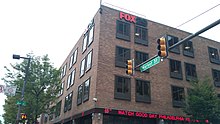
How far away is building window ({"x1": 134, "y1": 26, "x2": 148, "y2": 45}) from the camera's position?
27.1 m

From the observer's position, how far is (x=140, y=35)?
27.5m

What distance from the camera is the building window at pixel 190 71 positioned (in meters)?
29.1

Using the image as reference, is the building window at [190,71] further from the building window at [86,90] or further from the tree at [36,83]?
the tree at [36,83]

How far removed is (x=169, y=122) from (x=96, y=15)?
51.9ft

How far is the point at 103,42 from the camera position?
966 inches

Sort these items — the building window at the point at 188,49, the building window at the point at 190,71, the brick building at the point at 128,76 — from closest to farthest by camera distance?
the brick building at the point at 128,76 → the building window at the point at 190,71 → the building window at the point at 188,49

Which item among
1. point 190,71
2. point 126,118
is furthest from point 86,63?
point 190,71

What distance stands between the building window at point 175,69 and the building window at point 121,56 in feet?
21.5

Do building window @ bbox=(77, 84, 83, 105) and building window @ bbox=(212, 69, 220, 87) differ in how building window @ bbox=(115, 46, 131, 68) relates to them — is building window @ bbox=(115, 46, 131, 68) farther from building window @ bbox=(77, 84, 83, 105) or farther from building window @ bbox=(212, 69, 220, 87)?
building window @ bbox=(212, 69, 220, 87)

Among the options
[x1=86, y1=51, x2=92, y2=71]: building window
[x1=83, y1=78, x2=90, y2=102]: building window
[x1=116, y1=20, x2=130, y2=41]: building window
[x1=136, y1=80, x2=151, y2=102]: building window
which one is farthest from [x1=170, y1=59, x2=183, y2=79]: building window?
[x1=83, y1=78, x2=90, y2=102]: building window

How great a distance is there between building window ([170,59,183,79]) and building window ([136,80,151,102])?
4454 millimetres

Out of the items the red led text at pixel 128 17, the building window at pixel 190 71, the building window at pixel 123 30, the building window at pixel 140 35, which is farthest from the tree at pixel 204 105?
the red led text at pixel 128 17

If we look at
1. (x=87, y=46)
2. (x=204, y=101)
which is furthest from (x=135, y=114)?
(x=87, y=46)

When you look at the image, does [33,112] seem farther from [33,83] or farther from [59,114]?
[59,114]
